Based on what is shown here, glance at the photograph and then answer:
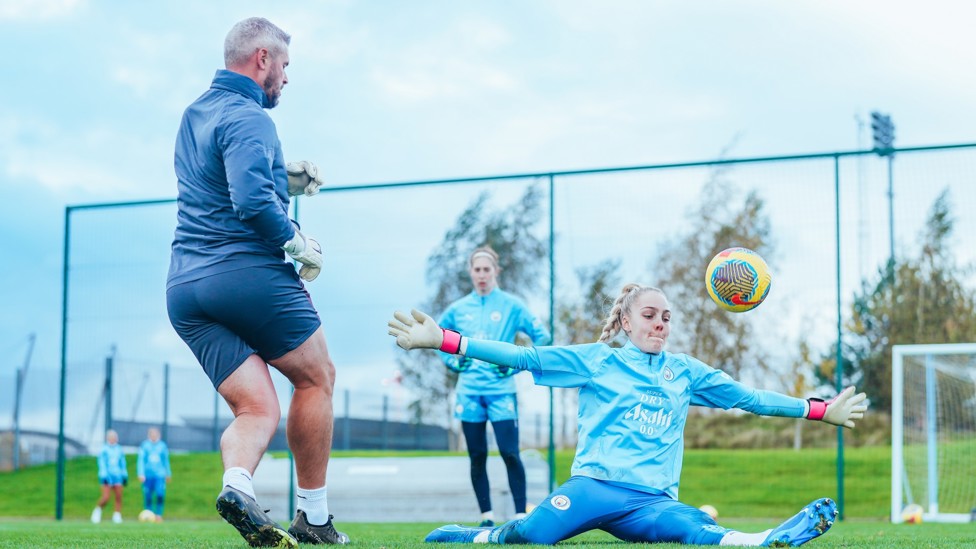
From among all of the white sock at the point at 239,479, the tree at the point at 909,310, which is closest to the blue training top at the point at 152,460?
the tree at the point at 909,310

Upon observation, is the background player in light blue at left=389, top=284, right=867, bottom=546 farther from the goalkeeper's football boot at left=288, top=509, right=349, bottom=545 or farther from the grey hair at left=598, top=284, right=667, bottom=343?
the goalkeeper's football boot at left=288, top=509, right=349, bottom=545

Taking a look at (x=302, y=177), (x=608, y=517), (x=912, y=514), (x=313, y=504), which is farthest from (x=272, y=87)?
(x=912, y=514)

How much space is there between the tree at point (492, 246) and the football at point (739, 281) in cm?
514

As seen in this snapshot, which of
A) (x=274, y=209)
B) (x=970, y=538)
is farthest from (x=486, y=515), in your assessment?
(x=274, y=209)

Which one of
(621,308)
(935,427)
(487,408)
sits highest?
(621,308)

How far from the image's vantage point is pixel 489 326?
25.9 feet

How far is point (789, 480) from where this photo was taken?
14.0 meters

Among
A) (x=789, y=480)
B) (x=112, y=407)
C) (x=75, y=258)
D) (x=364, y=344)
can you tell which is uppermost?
(x=75, y=258)

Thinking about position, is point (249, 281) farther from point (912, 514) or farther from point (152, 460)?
point (152, 460)

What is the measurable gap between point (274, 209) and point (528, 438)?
7168 mm

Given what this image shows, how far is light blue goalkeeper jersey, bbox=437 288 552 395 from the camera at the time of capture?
7633mm

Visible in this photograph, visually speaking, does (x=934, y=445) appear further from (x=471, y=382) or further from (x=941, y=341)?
(x=471, y=382)

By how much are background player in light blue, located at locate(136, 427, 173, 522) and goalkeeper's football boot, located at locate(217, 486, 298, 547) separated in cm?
1148

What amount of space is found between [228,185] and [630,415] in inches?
77.3
